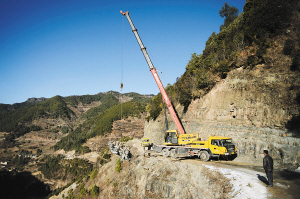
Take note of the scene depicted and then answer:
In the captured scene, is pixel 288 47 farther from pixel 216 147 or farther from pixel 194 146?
pixel 194 146

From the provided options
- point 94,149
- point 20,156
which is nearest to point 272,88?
point 94,149

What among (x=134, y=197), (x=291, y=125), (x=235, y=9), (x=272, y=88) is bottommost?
(x=134, y=197)

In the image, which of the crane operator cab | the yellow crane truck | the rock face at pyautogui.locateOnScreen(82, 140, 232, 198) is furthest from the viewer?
the crane operator cab

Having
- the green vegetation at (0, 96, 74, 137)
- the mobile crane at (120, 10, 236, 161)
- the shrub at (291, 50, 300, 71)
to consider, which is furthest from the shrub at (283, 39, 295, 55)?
the green vegetation at (0, 96, 74, 137)

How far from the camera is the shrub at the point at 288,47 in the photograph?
15.4 metres

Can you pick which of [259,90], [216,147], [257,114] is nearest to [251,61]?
[259,90]

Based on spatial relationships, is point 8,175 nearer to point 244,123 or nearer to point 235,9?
point 244,123

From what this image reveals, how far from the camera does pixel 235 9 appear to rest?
47.7 m

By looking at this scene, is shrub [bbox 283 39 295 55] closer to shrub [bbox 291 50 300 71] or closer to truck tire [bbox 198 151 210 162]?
shrub [bbox 291 50 300 71]

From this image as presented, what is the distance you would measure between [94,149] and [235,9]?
8784 centimetres

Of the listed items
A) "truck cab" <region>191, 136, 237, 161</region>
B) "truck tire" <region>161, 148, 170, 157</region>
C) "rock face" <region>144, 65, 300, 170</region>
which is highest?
"rock face" <region>144, 65, 300, 170</region>

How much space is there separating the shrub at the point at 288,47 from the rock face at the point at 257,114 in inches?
83.1

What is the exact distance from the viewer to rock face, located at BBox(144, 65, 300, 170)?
13481mm

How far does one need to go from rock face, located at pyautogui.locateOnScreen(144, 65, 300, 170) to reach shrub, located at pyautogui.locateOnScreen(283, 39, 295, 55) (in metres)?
2.11
